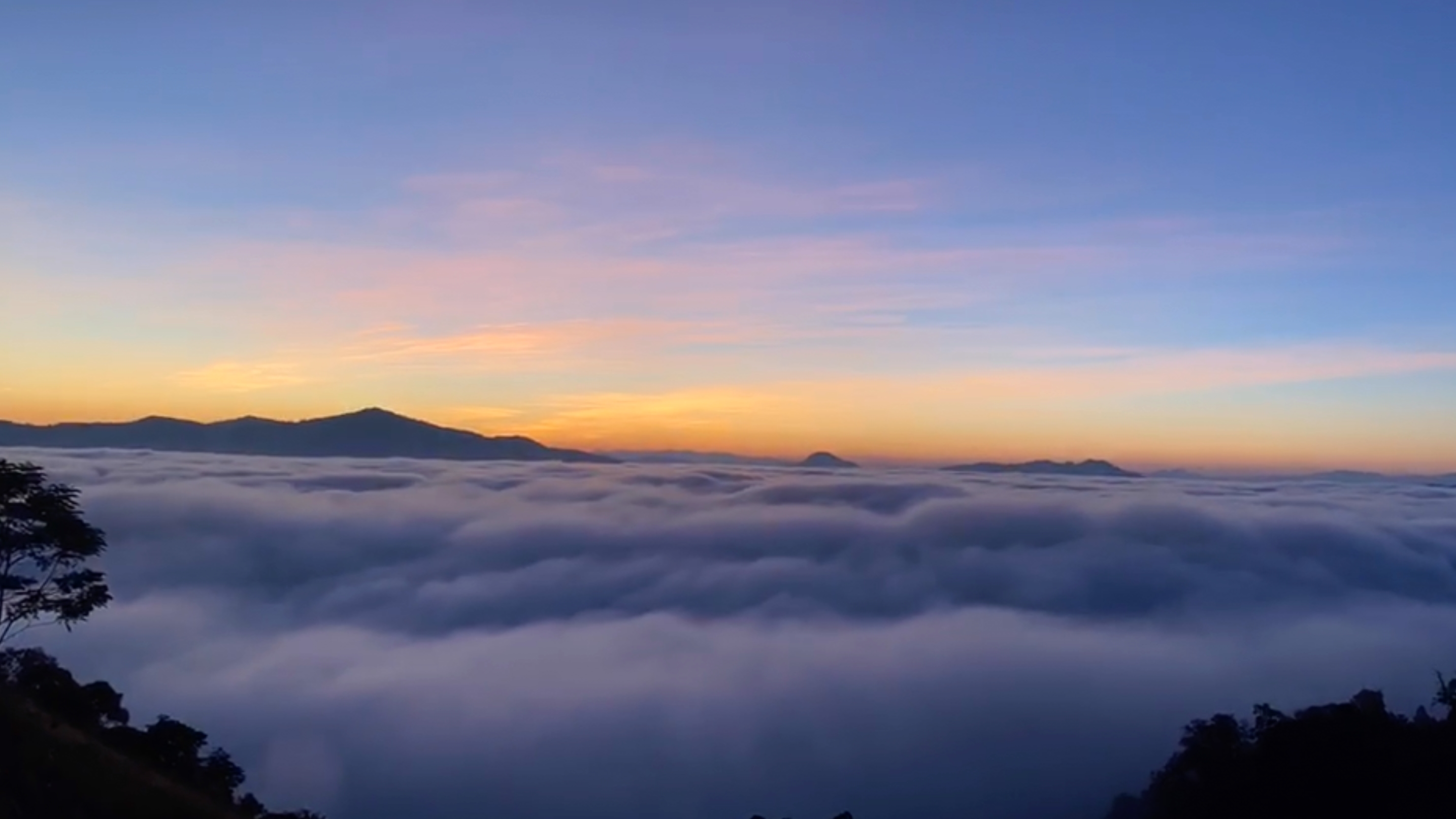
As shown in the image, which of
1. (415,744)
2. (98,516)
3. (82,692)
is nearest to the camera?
(82,692)

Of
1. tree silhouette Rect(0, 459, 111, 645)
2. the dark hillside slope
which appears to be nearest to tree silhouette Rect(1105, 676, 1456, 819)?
the dark hillside slope

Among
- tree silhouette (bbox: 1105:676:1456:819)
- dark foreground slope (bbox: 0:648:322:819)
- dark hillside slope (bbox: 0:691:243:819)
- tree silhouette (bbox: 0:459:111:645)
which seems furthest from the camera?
tree silhouette (bbox: 1105:676:1456:819)

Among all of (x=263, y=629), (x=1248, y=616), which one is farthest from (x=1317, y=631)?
(x=263, y=629)

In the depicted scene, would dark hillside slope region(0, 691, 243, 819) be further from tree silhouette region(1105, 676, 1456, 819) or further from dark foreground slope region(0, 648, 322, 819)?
tree silhouette region(1105, 676, 1456, 819)

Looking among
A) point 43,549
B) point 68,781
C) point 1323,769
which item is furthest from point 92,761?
point 1323,769

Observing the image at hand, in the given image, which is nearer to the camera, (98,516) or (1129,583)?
(98,516)

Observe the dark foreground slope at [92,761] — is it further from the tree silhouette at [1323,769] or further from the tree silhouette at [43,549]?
the tree silhouette at [1323,769]

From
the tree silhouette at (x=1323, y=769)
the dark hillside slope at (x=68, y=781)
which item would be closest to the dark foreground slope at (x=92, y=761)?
the dark hillside slope at (x=68, y=781)

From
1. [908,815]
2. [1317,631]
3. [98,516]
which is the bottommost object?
[908,815]

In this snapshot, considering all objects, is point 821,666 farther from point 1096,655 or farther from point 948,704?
point 1096,655
